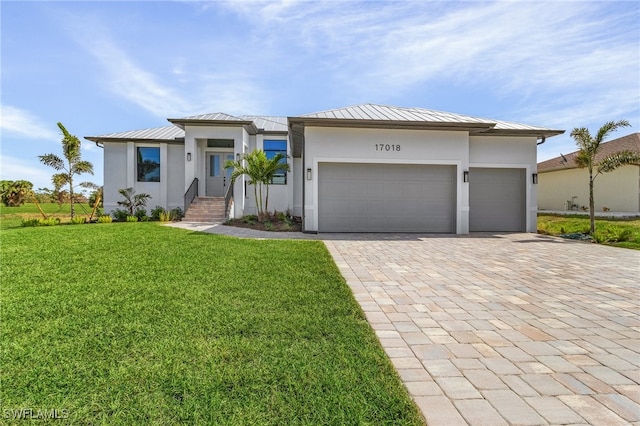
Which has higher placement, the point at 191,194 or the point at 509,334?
the point at 191,194

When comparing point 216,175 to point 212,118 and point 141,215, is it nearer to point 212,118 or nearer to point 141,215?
point 212,118

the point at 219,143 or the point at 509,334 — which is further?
the point at 219,143

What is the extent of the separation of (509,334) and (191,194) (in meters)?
14.3

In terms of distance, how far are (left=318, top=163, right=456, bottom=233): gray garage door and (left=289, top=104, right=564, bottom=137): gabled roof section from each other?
1.48 metres

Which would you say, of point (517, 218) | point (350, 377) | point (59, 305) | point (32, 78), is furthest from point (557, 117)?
point (32, 78)

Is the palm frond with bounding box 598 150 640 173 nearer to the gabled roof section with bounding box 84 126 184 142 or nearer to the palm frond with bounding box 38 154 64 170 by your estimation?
the gabled roof section with bounding box 84 126 184 142

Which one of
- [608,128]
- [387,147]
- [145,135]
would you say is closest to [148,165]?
[145,135]

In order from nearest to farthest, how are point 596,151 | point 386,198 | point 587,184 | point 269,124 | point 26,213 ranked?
point 596,151
point 386,198
point 269,124
point 26,213
point 587,184

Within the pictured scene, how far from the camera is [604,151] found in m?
20.7

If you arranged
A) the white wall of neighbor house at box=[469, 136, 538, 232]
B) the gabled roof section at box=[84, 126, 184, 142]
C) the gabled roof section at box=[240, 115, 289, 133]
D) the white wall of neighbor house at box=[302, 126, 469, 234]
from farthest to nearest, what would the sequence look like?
1. the gabled roof section at box=[240, 115, 289, 133]
2. the gabled roof section at box=[84, 126, 184, 142]
3. the white wall of neighbor house at box=[469, 136, 538, 232]
4. the white wall of neighbor house at box=[302, 126, 469, 234]

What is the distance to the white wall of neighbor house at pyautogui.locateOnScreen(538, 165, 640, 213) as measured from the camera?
57.8ft

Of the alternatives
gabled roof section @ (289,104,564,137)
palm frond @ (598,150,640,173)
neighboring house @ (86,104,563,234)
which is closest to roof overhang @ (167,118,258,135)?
neighboring house @ (86,104,563,234)

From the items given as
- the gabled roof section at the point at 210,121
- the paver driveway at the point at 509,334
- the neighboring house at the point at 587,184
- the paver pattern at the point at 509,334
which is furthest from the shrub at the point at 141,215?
the neighboring house at the point at 587,184

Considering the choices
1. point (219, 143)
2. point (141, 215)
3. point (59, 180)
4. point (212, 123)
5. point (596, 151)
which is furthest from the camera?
point (219, 143)
